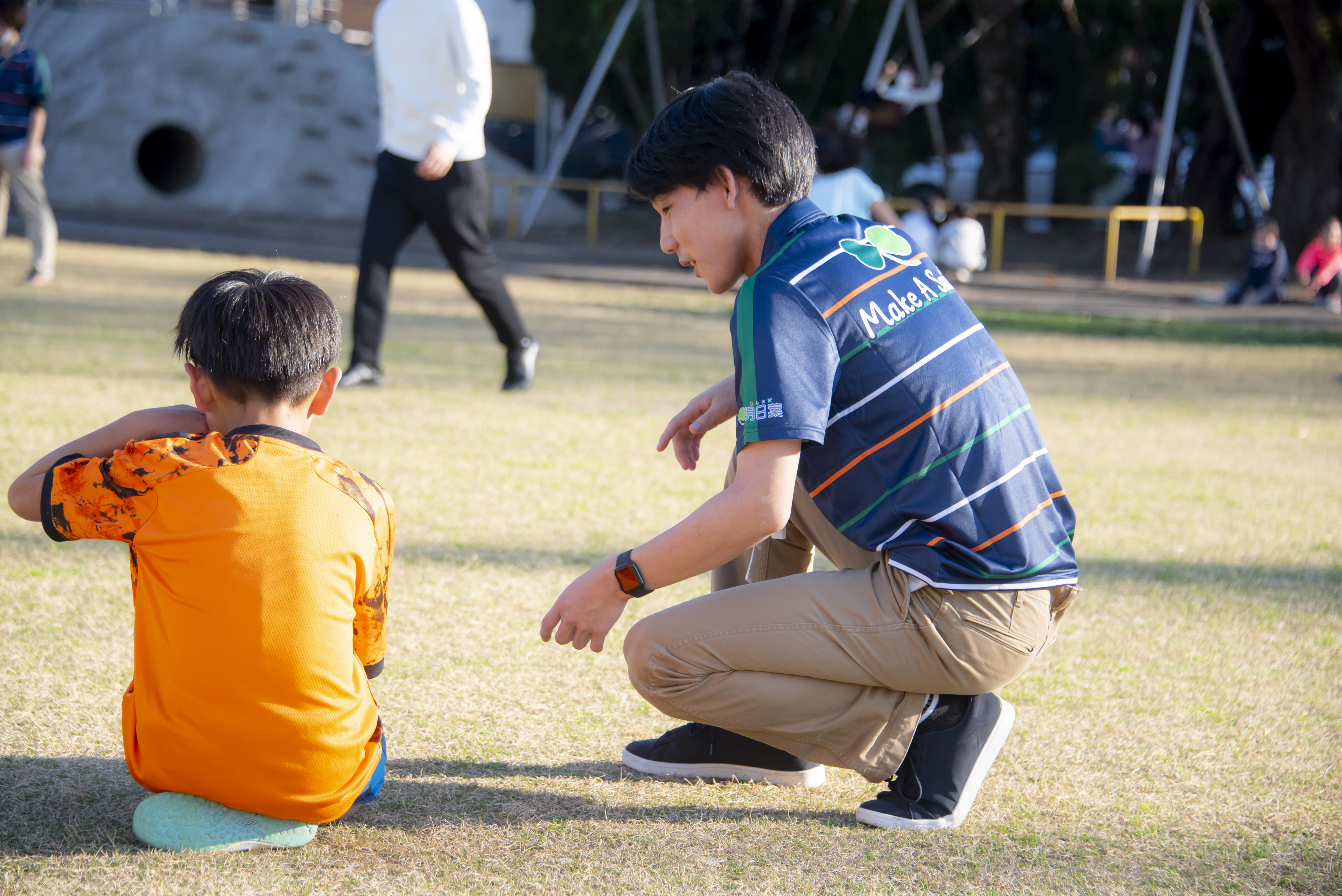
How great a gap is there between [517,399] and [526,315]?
3983mm

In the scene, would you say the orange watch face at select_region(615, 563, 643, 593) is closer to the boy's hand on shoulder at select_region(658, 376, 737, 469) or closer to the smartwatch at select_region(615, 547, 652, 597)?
the smartwatch at select_region(615, 547, 652, 597)

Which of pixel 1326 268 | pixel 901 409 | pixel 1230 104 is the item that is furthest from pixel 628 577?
pixel 1230 104

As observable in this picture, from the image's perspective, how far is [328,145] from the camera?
1981cm

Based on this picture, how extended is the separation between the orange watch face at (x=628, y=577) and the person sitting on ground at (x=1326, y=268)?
13.1 metres

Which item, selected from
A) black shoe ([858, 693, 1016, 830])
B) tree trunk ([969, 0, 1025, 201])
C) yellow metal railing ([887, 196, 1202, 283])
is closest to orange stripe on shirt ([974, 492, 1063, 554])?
black shoe ([858, 693, 1016, 830])

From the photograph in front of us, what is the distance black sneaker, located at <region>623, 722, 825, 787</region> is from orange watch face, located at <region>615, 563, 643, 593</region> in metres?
0.58

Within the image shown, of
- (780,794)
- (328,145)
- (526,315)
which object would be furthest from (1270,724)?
(328,145)

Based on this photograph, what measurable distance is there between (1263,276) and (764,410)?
13.6 m

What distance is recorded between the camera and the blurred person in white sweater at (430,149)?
20.1ft

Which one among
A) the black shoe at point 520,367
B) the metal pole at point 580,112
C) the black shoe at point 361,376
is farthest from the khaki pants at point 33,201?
the metal pole at point 580,112

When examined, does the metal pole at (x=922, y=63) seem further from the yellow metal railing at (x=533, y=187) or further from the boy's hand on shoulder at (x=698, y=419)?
the boy's hand on shoulder at (x=698, y=419)

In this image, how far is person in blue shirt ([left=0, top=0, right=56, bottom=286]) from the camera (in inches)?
360

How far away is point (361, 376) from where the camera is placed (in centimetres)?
653

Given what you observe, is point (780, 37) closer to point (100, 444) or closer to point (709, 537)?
point (709, 537)
